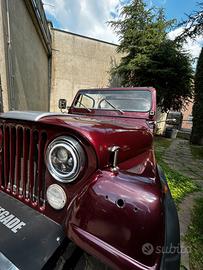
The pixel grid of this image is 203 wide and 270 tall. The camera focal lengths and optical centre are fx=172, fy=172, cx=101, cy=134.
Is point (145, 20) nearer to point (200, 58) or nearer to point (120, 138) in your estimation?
point (200, 58)

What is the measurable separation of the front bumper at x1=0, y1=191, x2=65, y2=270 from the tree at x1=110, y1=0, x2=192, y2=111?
8.78 metres

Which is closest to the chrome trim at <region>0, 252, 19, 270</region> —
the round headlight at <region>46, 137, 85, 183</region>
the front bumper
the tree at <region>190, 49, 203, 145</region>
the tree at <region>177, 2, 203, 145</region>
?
the front bumper

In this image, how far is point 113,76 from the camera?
11.4 m

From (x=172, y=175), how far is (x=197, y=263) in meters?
2.25

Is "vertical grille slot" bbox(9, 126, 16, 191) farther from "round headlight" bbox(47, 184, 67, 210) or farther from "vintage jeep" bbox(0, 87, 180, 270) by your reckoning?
"round headlight" bbox(47, 184, 67, 210)

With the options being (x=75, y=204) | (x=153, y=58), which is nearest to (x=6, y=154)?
(x=75, y=204)

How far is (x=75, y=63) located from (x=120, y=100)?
8454 millimetres

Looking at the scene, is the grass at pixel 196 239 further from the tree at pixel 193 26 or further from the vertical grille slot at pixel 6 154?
the tree at pixel 193 26

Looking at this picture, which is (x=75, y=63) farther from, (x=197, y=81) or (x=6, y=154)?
(x=6, y=154)

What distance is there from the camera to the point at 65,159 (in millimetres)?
877

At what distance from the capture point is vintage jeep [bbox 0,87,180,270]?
0.72 m

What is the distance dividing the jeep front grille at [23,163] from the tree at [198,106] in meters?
7.90

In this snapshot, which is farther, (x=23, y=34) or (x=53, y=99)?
(x=53, y=99)

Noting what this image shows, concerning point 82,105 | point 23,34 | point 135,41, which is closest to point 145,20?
point 135,41
